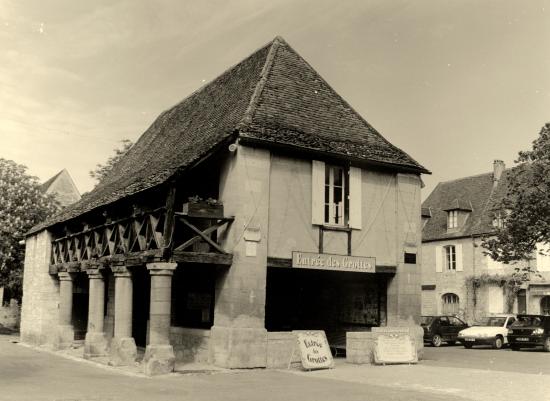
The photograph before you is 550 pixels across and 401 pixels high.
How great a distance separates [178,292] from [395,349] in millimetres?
6292

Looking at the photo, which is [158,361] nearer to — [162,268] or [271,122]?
[162,268]

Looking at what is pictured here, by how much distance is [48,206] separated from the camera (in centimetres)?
3341

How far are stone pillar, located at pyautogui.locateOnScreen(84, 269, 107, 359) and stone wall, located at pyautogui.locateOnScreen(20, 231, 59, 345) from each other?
15.8ft

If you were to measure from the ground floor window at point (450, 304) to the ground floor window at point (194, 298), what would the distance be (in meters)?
21.6

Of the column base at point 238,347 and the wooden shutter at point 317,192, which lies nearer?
the column base at point 238,347

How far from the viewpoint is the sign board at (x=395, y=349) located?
15.7 meters

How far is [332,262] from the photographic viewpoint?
16.5 meters

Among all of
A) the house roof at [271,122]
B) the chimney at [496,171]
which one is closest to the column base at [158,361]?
the house roof at [271,122]

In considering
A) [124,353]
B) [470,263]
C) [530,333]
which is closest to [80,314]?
[124,353]

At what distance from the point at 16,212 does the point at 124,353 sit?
18.2 metres

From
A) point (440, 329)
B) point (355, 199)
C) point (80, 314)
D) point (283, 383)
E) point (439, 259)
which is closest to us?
point (283, 383)

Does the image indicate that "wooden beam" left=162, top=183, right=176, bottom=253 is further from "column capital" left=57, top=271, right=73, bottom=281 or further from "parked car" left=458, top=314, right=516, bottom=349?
"parked car" left=458, top=314, right=516, bottom=349

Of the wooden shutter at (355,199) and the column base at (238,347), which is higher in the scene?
the wooden shutter at (355,199)

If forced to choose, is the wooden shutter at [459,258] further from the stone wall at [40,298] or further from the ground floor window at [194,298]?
the stone wall at [40,298]
